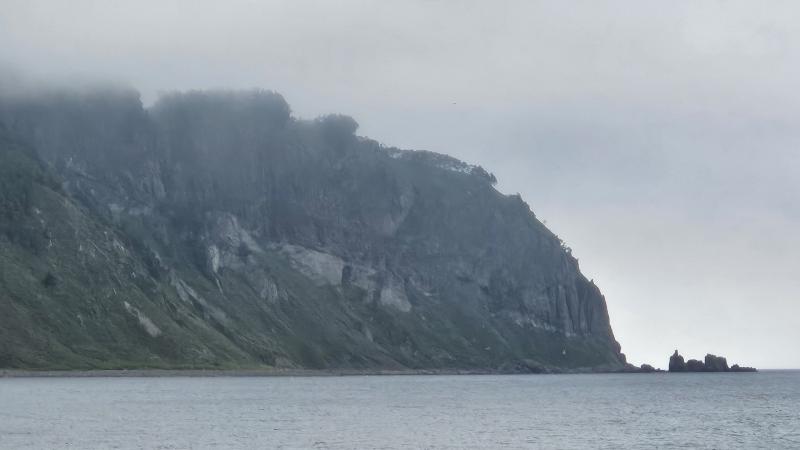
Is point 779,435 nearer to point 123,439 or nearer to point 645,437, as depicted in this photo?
point 645,437

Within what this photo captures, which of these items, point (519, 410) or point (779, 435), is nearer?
point (779, 435)

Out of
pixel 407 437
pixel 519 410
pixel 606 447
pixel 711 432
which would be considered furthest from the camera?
pixel 519 410

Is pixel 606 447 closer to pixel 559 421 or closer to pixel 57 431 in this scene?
pixel 559 421

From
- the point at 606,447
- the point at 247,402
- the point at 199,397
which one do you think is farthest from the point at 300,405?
the point at 606,447

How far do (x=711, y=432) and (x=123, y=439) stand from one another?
63.4m

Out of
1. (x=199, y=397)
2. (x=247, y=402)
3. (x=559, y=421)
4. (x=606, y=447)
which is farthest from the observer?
(x=199, y=397)

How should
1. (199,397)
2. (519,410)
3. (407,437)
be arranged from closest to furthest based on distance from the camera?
(407,437)
(519,410)
(199,397)

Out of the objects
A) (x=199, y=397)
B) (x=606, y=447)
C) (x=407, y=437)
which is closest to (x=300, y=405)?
(x=199, y=397)

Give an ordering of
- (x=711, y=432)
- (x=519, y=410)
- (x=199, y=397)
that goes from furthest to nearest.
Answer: (x=199, y=397) → (x=519, y=410) → (x=711, y=432)

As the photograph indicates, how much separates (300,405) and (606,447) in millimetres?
74034

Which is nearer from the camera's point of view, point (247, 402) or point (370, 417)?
point (370, 417)

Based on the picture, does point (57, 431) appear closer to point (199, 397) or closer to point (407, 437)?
point (407, 437)

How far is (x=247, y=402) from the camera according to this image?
6929 inches

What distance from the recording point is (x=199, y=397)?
189125 mm
